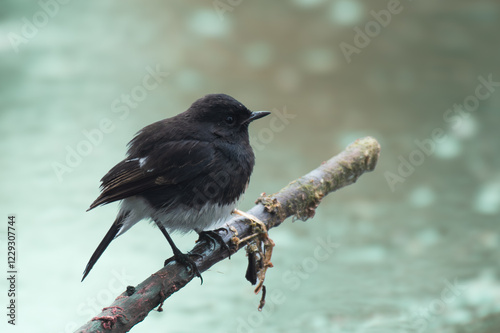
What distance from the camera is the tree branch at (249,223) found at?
7.68ft

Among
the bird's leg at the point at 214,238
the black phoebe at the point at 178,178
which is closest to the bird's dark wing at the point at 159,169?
the black phoebe at the point at 178,178

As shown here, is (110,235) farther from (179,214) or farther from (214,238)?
(214,238)

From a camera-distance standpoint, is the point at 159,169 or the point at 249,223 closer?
the point at 159,169

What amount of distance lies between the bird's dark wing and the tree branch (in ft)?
1.19

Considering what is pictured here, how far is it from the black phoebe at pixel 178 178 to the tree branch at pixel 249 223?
14 centimetres

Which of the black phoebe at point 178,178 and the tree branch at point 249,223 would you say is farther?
the black phoebe at point 178,178

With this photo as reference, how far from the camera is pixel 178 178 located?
115 inches

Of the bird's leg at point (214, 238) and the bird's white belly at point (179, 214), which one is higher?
the bird's white belly at point (179, 214)

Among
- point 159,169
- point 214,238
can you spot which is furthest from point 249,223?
point 159,169

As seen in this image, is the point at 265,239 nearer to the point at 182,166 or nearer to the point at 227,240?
the point at 227,240

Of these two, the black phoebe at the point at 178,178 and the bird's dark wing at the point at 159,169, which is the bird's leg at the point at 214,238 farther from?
the bird's dark wing at the point at 159,169

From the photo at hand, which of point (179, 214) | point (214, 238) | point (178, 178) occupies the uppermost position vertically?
point (178, 178)

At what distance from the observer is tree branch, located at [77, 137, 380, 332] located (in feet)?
7.68

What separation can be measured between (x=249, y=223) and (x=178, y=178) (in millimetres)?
452
